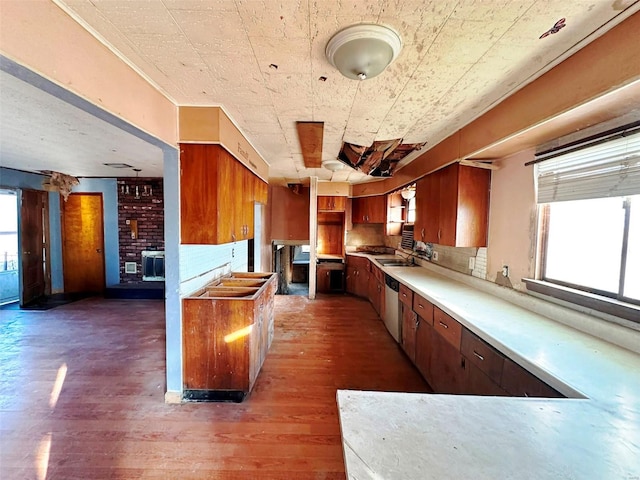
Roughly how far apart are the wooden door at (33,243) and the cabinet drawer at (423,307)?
653cm

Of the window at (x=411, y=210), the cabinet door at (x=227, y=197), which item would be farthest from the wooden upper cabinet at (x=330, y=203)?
the cabinet door at (x=227, y=197)

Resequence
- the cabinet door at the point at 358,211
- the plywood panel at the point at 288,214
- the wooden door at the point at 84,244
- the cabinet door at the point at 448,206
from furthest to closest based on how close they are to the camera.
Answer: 1. the plywood panel at the point at 288,214
2. the cabinet door at the point at 358,211
3. the wooden door at the point at 84,244
4. the cabinet door at the point at 448,206

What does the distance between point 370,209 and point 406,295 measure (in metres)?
2.86

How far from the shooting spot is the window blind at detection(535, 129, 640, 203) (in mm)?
1346

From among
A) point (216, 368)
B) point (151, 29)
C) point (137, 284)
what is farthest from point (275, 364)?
point (137, 284)

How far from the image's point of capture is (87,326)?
3.90 m

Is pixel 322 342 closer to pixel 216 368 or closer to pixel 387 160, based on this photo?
pixel 216 368

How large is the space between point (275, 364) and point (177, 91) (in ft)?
8.78

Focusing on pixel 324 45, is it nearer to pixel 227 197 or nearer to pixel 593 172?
pixel 227 197

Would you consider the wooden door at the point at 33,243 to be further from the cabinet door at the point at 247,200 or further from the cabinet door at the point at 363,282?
the cabinet door at the point at 363,282

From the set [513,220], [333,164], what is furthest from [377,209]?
[513,220]

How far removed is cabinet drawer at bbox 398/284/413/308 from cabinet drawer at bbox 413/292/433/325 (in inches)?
4.3

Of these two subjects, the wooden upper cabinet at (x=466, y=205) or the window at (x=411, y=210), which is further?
the window at (x=411, y=210)

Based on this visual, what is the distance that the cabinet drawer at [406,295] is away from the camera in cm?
287
